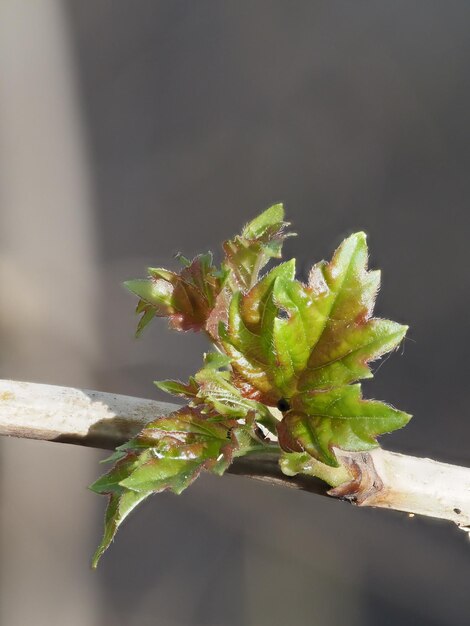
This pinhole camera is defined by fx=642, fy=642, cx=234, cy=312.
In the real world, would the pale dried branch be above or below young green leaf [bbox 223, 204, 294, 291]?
below

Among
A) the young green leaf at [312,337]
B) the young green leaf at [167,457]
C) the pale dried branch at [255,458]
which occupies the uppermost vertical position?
the young green leaf at [312,337]

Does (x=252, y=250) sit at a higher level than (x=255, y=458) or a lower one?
higher

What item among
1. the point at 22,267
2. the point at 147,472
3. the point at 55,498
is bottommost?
the point at 55,498

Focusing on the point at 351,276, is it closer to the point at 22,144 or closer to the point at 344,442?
the point at 344,442

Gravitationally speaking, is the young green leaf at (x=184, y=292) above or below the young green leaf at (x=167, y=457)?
above

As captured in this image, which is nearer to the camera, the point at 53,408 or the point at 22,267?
the point at 53,408

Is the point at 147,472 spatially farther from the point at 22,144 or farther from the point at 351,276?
the point at 22,144

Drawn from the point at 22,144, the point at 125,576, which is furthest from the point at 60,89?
the point at 125,576

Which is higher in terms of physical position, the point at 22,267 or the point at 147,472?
the point at 147,472
